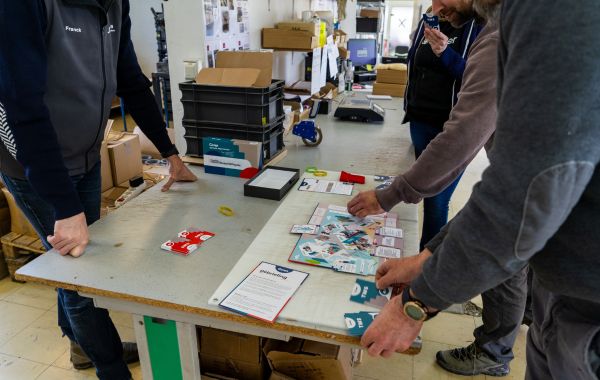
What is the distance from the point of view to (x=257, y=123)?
65.9 inches

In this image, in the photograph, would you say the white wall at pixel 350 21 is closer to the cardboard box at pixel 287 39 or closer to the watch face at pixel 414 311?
the cardboard box at pixel 287 39

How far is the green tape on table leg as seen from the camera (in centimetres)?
101

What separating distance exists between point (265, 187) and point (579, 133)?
1038 mm

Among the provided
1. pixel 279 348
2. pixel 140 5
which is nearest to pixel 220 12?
pixel 279 348

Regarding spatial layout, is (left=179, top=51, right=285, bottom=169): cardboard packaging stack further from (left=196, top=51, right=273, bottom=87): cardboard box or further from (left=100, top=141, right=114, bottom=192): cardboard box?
(left=100, top=141, right=114, bottom=192): cardboard box

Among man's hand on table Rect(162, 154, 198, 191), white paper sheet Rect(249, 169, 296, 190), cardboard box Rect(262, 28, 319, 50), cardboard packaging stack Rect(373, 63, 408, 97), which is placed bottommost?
white paper sheet Rect(249, 169, 296, 190)

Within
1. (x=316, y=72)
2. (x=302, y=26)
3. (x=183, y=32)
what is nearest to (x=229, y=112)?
(x=183, y=32)

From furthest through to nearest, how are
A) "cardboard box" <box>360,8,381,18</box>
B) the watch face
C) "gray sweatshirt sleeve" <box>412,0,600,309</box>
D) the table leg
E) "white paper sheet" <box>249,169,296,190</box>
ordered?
"cardboard box" <box>360,8,381,18</box> → "white paper sheet" <box>249,169,296,190</box> → the table leg → the watch face → "gray sweatshirt sleeve" <box>412,0,600,309</box>

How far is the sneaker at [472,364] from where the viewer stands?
5.57 ft

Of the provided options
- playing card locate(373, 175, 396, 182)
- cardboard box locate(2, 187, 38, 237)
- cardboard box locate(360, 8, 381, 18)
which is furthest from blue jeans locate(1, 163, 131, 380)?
cardboard box locate(360, 8, 381, 18)

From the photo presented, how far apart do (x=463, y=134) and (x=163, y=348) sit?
0.96 meters

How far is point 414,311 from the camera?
2.37 feet

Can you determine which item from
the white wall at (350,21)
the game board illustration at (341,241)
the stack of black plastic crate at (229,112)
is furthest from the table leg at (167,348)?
the white wall at (350,21)

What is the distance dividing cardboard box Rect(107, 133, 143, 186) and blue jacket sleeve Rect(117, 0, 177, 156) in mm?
1140
